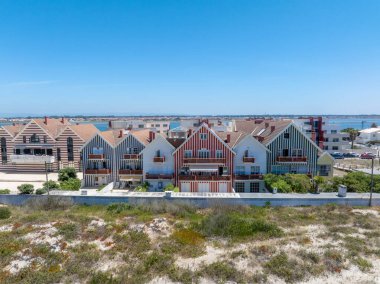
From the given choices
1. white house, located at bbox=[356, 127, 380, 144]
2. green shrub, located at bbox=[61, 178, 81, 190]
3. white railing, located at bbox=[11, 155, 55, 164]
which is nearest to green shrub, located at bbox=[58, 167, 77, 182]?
green shrub, located at bbox=[61, 178, 81, 190]

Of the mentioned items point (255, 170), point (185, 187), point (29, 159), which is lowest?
point (185, 187)

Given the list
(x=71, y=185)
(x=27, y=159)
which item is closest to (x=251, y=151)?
(x=71, y=185)

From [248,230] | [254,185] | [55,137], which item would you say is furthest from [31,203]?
[254,185]

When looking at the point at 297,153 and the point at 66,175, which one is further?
the point at 66,175

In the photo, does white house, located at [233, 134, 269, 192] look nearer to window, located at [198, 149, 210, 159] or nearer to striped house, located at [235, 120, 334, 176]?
striped house, located at [235, 120, 334, 176]

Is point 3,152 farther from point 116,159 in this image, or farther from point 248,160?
point 248,160
